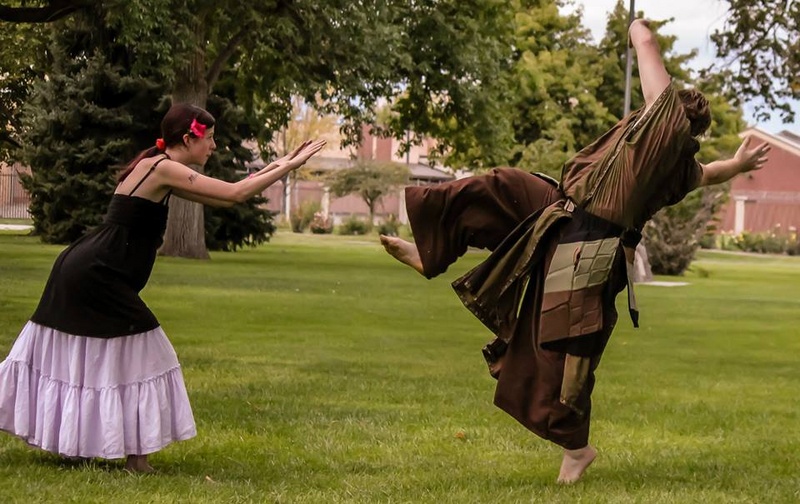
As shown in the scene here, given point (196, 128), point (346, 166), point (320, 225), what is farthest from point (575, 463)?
point (346, 166)

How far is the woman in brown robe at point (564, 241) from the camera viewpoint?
5.18 metres

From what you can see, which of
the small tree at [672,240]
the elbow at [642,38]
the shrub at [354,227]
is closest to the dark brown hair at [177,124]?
the elbow at [642,38]

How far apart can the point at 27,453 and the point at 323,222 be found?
5488 centimetres

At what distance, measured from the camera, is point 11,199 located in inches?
2034

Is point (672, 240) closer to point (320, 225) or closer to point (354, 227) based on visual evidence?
point (354, 227)

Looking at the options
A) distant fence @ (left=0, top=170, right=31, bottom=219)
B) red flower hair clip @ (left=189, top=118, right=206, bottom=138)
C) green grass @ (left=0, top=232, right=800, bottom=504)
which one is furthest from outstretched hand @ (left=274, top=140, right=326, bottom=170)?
distant fence @ (left=0, top=170, right=31, bottom=219)

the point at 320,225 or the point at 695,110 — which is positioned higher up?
the point at 695,110

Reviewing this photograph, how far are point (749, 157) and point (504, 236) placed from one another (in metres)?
1.43

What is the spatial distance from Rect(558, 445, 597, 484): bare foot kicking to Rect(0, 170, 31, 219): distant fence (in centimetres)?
4757

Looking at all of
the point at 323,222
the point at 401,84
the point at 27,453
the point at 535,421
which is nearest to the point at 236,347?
the point at 27,453

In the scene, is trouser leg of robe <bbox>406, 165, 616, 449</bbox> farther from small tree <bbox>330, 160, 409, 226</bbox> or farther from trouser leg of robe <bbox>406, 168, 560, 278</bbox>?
small tree <bbox>330, 160, 409, 226</bbox>

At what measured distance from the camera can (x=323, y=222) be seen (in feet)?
199

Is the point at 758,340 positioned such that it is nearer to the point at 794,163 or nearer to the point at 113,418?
the point at 113,418

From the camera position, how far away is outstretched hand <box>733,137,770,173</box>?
5.88 m
